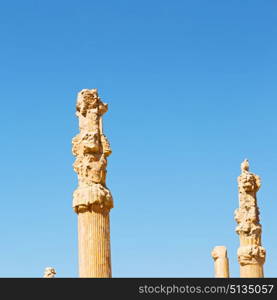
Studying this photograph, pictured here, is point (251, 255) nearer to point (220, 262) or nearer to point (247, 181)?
point (247, 181)

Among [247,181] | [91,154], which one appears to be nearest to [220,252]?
[247,181]

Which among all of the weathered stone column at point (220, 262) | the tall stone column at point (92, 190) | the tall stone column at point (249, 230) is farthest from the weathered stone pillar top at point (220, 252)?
the tall stone column at point (92, 190)

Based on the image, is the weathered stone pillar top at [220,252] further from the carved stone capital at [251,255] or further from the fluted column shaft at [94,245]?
the fluted column shaft at [94,245]

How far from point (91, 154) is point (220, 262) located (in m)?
16.2

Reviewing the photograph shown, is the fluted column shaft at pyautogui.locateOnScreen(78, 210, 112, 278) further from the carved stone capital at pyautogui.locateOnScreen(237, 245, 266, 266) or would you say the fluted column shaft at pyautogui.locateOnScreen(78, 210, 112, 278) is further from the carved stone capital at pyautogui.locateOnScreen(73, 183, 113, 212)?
the carved stone capital at pyautogui.locateOnScreen(237, 245, 266, 266)

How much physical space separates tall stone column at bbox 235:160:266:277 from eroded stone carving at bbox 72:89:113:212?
8707 millimetres

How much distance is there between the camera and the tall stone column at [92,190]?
16359mm

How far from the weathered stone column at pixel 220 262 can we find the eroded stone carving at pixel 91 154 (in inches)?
623

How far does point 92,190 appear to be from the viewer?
659 inches

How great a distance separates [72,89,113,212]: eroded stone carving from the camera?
16.7 metres

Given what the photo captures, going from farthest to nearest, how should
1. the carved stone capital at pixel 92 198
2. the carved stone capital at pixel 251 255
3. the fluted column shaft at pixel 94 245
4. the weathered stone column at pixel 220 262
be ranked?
1. the weathered stone column at pixel 220 262
2. the carved stone capital at pixel 251 255
3. the carved stone capital at pixel 92 198
4. the fluted column shaft at pixel 94 245
